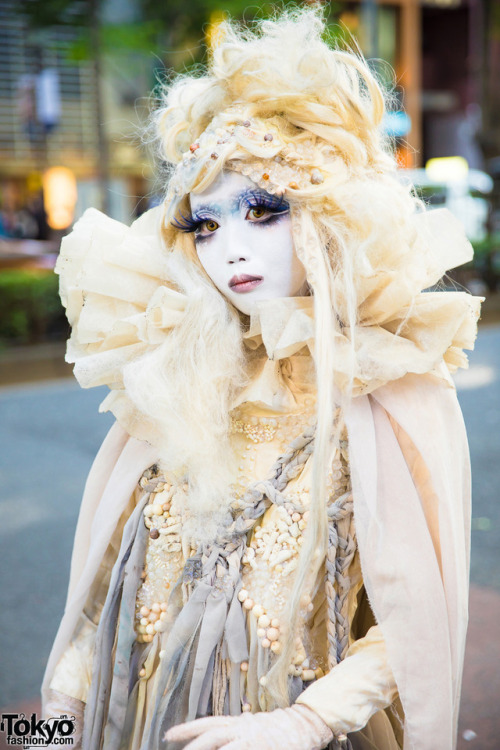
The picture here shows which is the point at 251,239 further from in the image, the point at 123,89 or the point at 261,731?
the point at 123,89

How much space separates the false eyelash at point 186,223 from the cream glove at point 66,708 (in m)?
0.94

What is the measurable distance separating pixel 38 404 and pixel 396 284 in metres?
5.76

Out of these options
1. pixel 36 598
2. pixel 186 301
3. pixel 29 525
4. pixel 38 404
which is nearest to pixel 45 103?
pixel 38 404

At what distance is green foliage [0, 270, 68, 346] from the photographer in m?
8.91

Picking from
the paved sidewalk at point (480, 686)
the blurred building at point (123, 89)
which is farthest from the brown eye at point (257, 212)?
the blurred building at point (123, 89)

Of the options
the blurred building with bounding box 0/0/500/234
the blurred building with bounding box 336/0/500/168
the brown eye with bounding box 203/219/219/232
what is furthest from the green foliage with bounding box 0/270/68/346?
the blurred building with bounding box 336/0/500/168

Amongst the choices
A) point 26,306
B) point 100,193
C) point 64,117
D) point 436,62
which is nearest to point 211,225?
point 26,306

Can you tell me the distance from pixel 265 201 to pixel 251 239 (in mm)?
70

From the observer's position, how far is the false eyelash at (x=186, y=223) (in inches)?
58.9

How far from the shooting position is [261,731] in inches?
48.9

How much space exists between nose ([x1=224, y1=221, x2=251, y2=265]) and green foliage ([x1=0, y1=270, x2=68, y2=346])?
7839mm

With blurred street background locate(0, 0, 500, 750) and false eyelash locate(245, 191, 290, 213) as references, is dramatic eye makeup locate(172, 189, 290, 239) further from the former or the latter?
blurred street background locate(0, 0, 500, 750)

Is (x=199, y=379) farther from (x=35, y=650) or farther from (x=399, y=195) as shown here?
(x=35, y=650)

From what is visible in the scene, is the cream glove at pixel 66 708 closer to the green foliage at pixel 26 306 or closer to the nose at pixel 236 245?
the nose at pixel 236 245
